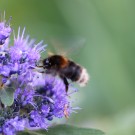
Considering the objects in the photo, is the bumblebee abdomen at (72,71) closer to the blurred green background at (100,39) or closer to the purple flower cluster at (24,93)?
the purple flower cluster at (24,93)

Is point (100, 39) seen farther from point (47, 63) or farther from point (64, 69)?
point (47, 63)

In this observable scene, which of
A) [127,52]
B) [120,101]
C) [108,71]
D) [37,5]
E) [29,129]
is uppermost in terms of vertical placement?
[37,5]

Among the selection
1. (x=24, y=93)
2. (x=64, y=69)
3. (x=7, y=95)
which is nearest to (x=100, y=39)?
(x=64, y=69)

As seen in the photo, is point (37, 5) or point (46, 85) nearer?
point (46, 85)

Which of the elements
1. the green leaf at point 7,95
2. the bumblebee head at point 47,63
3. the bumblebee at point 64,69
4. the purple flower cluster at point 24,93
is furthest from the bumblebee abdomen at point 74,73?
the green leaf at point 7,95

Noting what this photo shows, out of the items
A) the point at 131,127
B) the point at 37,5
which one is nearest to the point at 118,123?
the point at 131,127

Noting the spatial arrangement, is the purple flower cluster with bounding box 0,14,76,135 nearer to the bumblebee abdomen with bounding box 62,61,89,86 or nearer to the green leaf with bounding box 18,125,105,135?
the green leaf with bounding box 18,125,105,135

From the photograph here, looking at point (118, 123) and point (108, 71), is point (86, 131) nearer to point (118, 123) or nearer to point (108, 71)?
point (118, 123)
